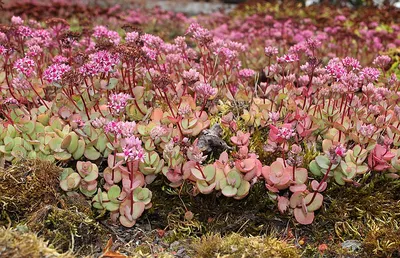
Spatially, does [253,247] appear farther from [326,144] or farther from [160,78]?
[160,78]

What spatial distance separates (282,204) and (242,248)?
43 cm

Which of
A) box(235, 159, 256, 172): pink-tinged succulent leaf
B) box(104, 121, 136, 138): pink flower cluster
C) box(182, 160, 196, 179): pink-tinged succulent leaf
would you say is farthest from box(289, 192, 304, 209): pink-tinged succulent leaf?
box(104, 121, 136, 138): pink flower cluster

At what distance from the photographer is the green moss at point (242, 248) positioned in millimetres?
2066

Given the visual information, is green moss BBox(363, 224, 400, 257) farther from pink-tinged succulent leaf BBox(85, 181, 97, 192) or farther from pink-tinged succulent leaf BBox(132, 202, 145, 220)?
pink-tinged succulent leaf BBox(85, 181, 97, 192)

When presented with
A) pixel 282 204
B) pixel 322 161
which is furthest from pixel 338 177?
pixel 282 204

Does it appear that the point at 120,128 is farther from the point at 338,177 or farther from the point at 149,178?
the point at 338,177

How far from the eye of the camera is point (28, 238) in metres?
1.92

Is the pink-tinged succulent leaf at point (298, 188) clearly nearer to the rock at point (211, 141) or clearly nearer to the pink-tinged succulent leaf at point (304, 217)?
the pink-tinged succulent leaf at point (304, 217)

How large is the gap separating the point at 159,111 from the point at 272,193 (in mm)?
815

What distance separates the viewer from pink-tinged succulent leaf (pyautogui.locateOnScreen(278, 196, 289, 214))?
242cm

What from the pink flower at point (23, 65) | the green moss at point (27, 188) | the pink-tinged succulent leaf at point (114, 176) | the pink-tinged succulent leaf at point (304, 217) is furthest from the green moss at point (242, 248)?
the pink flower at point (23, 65)

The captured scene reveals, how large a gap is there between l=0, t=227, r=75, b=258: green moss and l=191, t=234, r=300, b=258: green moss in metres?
0.58

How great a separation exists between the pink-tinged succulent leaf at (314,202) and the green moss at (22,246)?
3.78 feet

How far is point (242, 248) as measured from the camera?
2.08 metres
